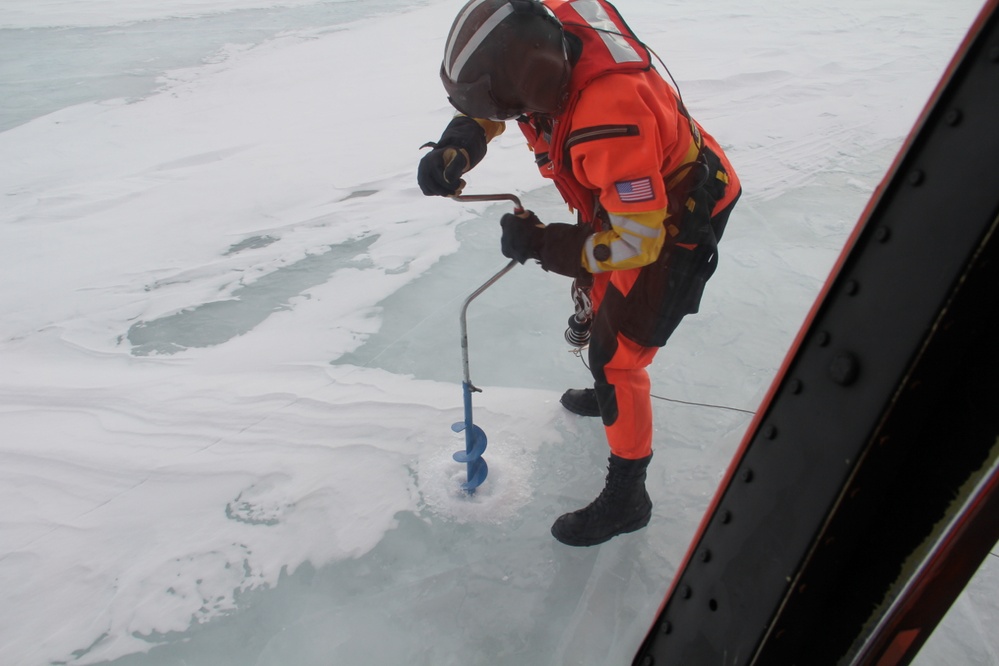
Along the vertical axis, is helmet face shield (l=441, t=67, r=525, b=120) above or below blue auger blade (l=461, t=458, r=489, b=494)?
above

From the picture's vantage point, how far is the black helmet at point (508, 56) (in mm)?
1319

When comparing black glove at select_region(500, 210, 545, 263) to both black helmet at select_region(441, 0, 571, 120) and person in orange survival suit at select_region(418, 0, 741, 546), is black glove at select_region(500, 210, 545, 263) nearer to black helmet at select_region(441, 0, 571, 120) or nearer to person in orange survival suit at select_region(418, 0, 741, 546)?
person in orange survival suit at select_region(418, 0, 741, 546)

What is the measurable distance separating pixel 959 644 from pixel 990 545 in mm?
1114

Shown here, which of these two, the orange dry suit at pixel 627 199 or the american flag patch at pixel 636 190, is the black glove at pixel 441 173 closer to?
the orange dry suit at pixel 627 199

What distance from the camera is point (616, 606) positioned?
163 centimetres

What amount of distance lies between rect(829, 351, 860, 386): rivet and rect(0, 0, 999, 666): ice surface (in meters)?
1.15

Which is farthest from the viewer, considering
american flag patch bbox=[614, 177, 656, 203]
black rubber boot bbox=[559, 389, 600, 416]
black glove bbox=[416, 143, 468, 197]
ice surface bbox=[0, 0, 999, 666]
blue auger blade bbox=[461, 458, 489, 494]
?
black rubber boot bbox=[559, 389, 600, 416]

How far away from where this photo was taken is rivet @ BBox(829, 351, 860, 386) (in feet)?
2.07

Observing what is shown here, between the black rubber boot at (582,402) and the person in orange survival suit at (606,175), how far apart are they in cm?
39

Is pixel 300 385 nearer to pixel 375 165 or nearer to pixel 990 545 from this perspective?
pixel 990 545

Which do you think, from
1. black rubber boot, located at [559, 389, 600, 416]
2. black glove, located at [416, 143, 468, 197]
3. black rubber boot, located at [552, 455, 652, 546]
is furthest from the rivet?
black rubber boot, located at [559, 389, 600, 416]

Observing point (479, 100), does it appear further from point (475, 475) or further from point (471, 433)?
point (475, 475)

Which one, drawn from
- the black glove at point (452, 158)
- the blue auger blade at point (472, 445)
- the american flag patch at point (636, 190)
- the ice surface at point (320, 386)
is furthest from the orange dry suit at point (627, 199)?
the ice surface at point (320, 386)

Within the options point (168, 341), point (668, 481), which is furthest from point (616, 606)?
point (168, 341)
